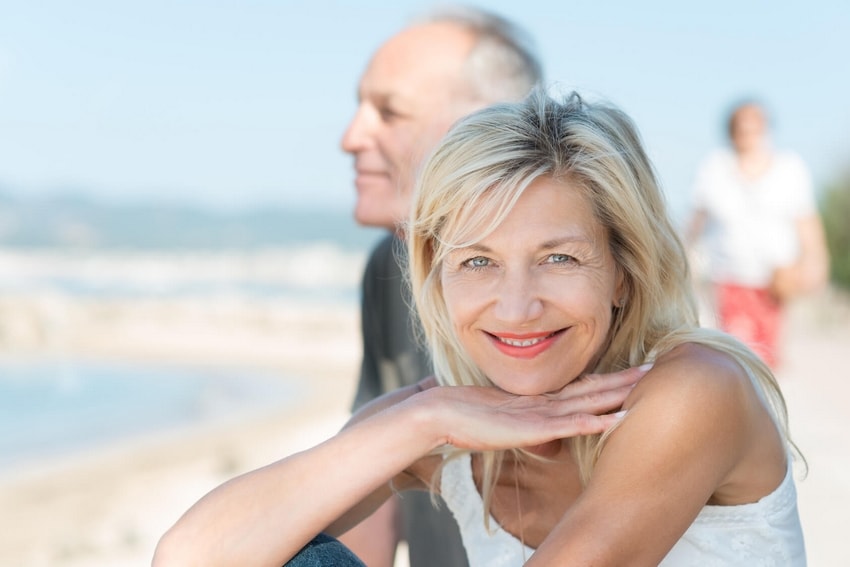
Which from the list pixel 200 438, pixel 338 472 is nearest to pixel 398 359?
pixel 338 472

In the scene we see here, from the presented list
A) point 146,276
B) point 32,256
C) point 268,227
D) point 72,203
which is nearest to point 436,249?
point 146,276

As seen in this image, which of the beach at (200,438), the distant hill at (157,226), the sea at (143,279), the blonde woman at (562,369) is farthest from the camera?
the distant hill at (157,226)

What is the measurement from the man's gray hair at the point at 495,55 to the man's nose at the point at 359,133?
13.6 inches

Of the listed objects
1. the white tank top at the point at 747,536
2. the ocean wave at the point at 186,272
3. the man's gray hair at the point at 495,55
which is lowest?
the ocean wave at the point at 186,272

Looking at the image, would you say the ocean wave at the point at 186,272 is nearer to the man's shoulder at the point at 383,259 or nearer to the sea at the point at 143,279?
the sea at the point at 143,279

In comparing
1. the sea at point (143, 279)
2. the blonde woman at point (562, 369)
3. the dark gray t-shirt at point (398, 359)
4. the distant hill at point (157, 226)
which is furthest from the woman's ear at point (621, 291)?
the distant hill at point (157, 226)

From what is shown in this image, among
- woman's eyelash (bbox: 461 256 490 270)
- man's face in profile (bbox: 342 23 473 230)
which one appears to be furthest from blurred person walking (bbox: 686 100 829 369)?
woman's eyelash (bbox: 461 256 490 270)

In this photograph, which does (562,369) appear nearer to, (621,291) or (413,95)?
(621,291)

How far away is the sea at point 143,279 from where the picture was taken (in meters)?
10.2

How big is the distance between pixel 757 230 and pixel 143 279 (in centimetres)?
2872

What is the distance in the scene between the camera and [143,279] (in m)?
32.6

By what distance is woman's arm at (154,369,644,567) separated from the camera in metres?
2.09

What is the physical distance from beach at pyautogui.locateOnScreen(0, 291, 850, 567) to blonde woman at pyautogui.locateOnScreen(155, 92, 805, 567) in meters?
1.22

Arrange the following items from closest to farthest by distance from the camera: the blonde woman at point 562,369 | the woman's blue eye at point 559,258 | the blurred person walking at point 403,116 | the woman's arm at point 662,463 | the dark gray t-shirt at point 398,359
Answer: the woman's arm at point 662,463
the blonde woman at point 562,369
the woman's blue eye at point 559,258
the dark gray t-shirt at point 398,359
the blurred person walking at point 403,116
